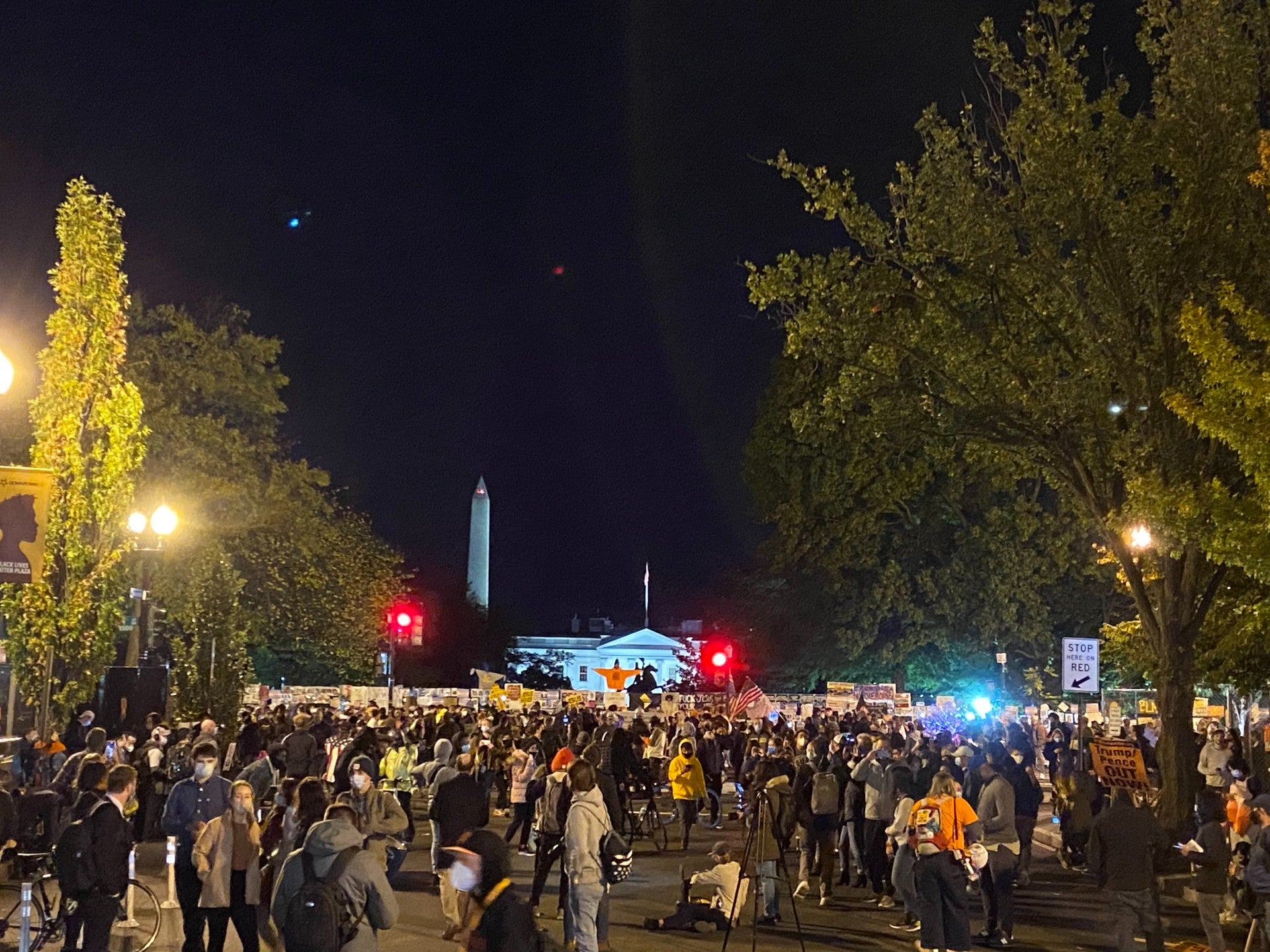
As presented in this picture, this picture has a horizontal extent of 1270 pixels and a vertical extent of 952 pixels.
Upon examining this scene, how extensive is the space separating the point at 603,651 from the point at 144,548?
124 meters

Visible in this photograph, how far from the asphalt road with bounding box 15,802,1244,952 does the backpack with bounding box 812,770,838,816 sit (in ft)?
3.36

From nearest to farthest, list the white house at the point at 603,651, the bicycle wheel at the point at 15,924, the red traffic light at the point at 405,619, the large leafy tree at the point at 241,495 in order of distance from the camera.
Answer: the bicycle wheel at the point at 15,924, the red traffic light at the point at 405,619, the large leafy tree at the point at 241,495, the white house at the point at 603,651

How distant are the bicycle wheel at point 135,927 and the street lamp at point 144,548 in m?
7.59

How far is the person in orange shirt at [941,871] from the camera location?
11273mm

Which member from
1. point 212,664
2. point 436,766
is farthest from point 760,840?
point 212,664

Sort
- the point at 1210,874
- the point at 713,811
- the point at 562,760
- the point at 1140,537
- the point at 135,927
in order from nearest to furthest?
1. the point at 1210,874
2. the point at 135,927
3. the point at 562,760
4. the point at 1140,537
5. the point at 713,811

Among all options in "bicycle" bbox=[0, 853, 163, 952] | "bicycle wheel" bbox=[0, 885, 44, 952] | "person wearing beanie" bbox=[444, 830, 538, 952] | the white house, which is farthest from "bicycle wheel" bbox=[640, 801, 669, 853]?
the white house

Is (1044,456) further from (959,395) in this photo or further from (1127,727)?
(1127,727)

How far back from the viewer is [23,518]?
11953 mm

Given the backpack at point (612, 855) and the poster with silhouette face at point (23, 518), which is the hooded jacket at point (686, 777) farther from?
the poster with silhouette face at point (23, 518)

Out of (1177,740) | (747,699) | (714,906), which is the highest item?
(747,699)

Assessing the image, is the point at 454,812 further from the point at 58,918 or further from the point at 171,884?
the point at 58,918

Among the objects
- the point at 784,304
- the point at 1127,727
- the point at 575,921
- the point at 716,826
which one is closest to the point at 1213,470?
the point at 784,304

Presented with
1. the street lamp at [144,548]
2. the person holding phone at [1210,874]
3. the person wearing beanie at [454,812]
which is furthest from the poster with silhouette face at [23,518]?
the person holding phone at [1210,874]
